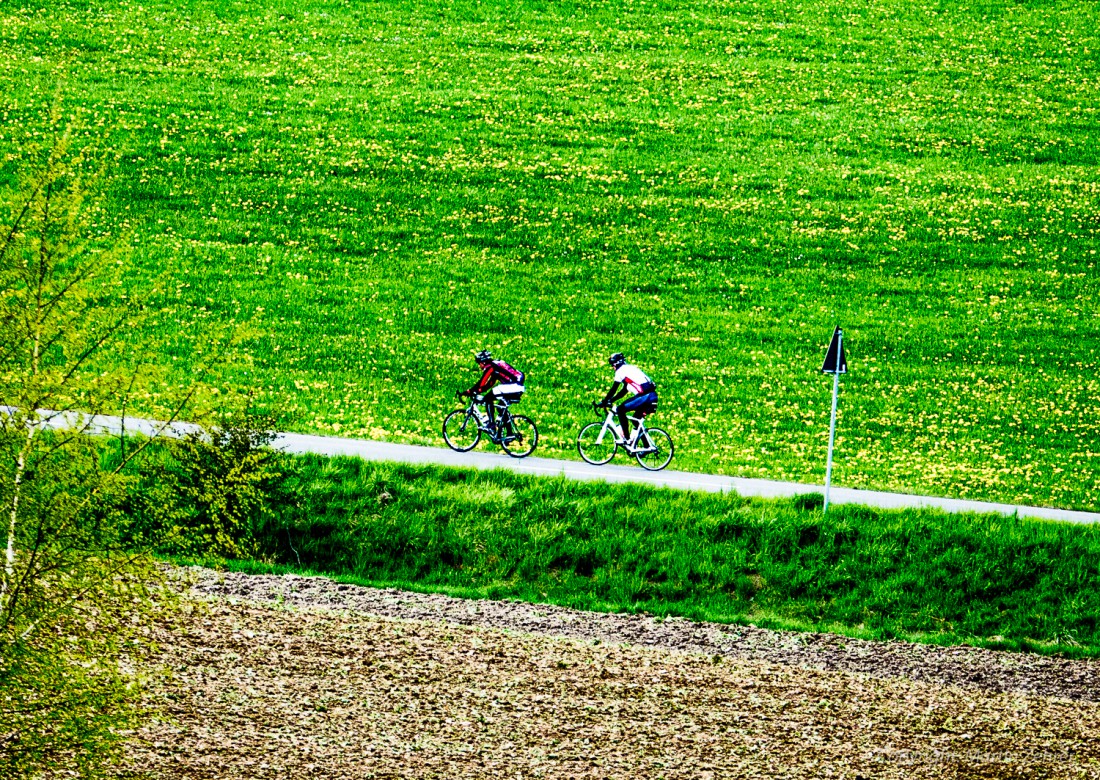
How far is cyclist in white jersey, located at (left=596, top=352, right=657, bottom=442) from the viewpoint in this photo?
20.1 meters

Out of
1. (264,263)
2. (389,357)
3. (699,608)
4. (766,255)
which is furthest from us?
(766,255)

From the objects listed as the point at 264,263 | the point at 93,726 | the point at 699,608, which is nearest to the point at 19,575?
the point at 93,726

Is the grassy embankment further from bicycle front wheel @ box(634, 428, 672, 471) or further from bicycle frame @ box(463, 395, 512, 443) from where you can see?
bicycle front wheel @ box(634, 428, 672, 471)

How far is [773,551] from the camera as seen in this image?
17766 millimetres

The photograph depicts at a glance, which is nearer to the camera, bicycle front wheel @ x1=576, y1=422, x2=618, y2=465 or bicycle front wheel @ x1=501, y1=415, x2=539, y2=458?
bicycle front wheel @ x1=501, y1=415, x2=539, y2=458

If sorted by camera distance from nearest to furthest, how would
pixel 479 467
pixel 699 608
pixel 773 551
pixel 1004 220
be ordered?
pixel 699 608
pixel 773 551
pixel 479 467
pixel 1004 220

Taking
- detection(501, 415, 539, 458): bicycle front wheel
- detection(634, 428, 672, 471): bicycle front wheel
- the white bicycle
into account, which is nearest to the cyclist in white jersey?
the white bicycle

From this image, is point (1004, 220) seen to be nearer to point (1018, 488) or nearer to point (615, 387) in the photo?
point (1018, 488)

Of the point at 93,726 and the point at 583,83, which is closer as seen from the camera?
the point at 93,726

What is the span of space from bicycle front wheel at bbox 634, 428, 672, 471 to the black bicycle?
6.09ft

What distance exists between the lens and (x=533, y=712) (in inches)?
489

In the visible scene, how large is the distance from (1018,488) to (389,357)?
1352cm

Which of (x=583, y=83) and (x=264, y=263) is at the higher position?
(x=583, y=83)

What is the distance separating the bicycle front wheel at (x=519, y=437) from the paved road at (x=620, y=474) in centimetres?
20
